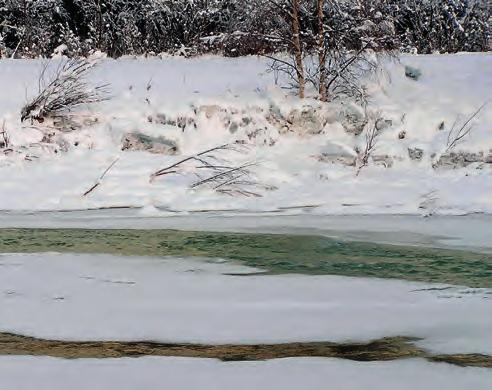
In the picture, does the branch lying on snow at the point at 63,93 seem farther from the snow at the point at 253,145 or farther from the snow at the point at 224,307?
the snow at the point at 224,307

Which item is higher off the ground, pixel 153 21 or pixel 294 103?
pixel 153 21

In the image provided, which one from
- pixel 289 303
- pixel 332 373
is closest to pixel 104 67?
pixel 289 303

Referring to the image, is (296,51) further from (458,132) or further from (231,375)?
(231,375)

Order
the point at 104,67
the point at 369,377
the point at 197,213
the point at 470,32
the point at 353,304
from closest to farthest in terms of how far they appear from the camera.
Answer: the point at 369,377, the point at 353,304, the point at 197,213, the point at 104,67, the point at 470,32

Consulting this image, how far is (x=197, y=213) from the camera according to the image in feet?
30.9

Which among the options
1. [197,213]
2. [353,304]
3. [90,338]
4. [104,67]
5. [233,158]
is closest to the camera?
[90,338]

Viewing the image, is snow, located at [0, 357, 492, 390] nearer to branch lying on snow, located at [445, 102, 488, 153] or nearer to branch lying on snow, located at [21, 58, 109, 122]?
branch lying on snow, located at [445, 102, 488, 153]

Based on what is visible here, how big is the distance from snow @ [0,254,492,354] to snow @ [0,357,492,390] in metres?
0.38

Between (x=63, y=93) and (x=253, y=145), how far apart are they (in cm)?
255

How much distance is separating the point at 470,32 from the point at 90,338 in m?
11.1

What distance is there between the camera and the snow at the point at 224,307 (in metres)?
4.94

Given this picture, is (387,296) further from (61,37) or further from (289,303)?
(61,37)

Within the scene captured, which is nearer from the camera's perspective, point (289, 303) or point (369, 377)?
point (369, 377)

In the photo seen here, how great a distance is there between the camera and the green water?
648 cm
